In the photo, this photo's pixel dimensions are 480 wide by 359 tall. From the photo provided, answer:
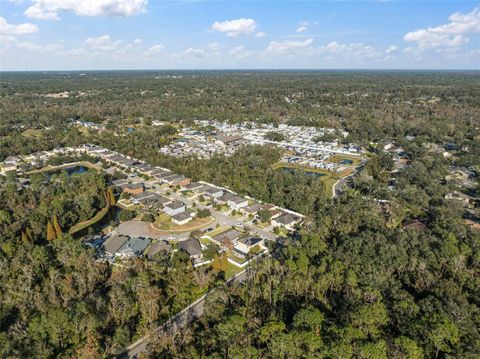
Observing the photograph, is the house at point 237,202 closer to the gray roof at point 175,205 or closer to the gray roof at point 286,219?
the gray roof at point 286,219

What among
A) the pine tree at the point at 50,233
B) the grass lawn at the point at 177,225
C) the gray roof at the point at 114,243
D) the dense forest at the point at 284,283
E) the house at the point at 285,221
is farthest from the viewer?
the house at the point at 285,221

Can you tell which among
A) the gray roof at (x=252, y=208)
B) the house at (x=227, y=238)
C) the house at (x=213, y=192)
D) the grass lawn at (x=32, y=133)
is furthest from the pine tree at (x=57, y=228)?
the grass lawn at (x=32, y=133)

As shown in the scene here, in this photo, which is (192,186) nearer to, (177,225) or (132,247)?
(177,225)

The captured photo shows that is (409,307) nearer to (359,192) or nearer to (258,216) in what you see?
(258,216)

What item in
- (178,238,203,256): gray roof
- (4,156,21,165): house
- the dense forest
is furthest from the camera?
(4,156,21,165): house

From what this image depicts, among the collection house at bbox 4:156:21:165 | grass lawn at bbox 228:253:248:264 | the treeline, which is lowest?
house at bbox 4:156:21:165

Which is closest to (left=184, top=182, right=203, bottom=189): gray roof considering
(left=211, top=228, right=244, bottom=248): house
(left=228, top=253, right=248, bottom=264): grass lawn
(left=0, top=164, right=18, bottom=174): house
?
(left=211, top=228, right=244, bottom=248): house

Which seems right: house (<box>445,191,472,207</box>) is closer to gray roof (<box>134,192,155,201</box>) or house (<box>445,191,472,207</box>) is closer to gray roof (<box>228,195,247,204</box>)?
gray roof (<box>228,195,247,204</box>)

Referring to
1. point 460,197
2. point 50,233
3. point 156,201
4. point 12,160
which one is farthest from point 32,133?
point 460,197
